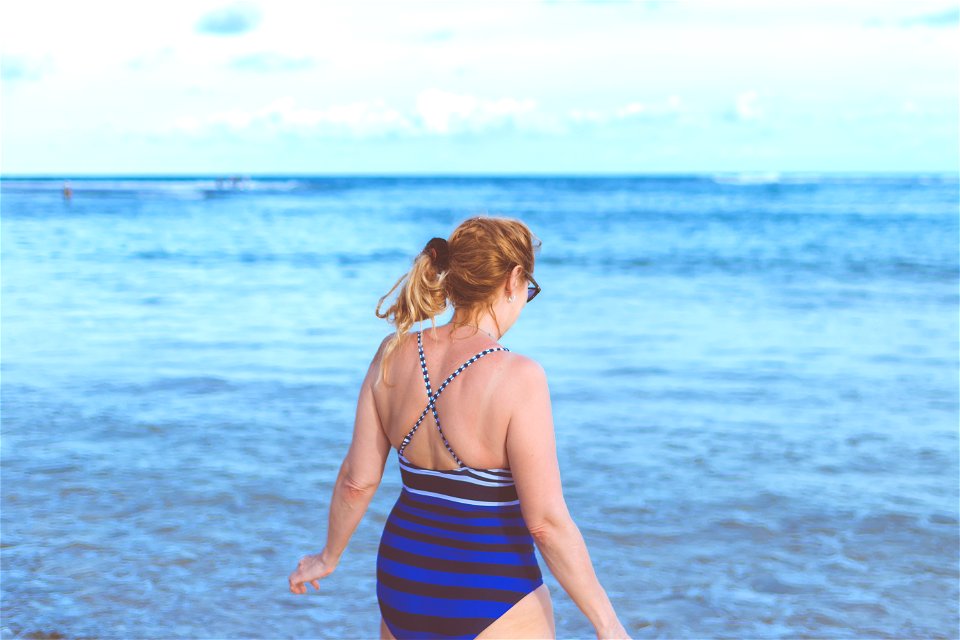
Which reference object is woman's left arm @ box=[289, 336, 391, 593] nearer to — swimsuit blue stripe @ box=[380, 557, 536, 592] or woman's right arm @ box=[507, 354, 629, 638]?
swimsuit blue stripe @ box=[380, 557, 536, 592]

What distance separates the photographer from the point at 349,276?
59.6 ft

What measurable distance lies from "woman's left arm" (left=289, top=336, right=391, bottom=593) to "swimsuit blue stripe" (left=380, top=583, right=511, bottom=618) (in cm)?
32

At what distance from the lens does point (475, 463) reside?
2.33m

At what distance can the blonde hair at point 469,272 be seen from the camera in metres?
2.29

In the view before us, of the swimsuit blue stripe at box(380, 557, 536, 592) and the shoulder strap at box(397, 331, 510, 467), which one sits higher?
the shoulder strap at box(397, 331, 510, 467)

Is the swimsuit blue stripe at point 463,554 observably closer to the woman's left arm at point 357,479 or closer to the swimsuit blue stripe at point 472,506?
the swimsuit blue stripe at point 472,506

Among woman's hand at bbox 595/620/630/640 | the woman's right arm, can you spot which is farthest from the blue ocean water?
woman's hand at bbox 595/620/630/640

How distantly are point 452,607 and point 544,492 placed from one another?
0.37 metres

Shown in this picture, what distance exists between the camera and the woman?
2.28 meters

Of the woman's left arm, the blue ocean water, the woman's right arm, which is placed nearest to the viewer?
the woman's right arm

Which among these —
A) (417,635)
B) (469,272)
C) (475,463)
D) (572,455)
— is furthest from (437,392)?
(572,455)

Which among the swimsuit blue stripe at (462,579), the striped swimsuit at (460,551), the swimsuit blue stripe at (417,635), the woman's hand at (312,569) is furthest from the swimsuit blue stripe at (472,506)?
the woman's hand at (312,569)

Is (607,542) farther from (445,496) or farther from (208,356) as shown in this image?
(208,356)

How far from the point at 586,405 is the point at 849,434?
1.92 m
